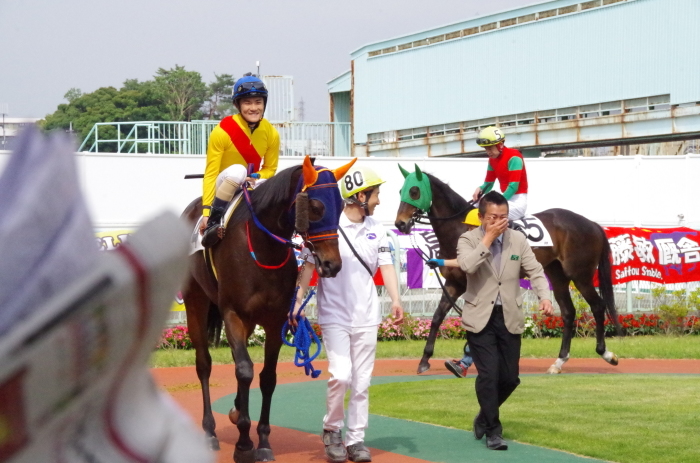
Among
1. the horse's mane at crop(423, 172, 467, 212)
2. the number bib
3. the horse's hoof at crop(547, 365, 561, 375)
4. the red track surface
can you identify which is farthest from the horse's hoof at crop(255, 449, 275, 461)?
the number bib

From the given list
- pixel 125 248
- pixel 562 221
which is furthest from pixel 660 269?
pixel 125 248

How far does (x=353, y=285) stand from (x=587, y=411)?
2.91 m

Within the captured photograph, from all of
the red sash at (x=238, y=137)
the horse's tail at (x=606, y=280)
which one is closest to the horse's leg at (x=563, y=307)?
the horse's tail at (x=606, y=280)

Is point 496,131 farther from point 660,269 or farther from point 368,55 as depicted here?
point 368,55

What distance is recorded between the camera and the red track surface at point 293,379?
21.8 ft

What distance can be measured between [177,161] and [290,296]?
12152mm

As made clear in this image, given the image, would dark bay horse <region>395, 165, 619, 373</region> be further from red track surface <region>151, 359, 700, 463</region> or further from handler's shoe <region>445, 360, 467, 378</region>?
handler's shoe <region>445, 360, 467, 378</region>

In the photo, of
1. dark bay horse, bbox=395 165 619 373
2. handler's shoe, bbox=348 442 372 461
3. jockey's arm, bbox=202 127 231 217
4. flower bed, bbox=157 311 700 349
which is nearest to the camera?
handler's shoe, bbox=348 442 372 461

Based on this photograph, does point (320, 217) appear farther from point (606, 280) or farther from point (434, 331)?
point (606, 280)

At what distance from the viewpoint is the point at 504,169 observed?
10.9m

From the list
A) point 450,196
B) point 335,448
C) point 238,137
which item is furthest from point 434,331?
point 335,448

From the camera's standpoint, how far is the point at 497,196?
20.9ft

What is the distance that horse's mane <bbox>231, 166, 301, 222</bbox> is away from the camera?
6.27 m

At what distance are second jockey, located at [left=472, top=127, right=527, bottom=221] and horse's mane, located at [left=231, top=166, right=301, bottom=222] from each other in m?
4.61
